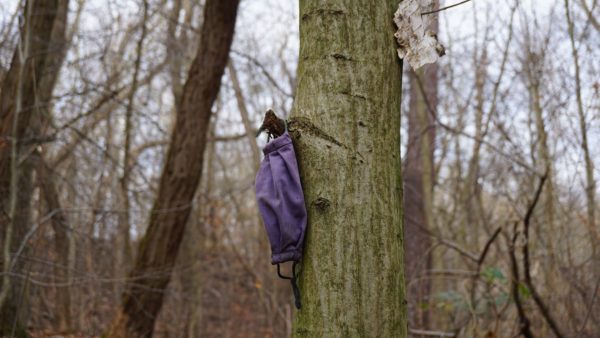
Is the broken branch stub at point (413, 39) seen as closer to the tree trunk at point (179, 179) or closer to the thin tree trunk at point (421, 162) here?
the tree trunk at point (179, 179)

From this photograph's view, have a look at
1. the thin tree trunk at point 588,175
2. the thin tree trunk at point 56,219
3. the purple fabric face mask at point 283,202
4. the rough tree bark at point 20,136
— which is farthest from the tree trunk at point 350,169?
the thin tree trunk at point 56,219

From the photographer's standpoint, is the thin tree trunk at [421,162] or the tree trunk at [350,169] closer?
the tree trunk at [350,169]

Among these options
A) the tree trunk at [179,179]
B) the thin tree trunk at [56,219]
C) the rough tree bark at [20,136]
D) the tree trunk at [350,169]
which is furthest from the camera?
the tree trunk at [179,179]

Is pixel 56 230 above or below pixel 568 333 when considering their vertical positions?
above

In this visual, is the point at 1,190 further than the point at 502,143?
No

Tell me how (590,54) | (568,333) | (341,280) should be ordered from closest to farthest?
1. (341,280)
2. (568,333)
3. (590,54)

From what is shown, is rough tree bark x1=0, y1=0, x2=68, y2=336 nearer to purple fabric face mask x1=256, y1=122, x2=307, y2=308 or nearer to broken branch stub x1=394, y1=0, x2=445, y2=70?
purple fabric face mask x1=256, y1=122, x2=307, y2=308

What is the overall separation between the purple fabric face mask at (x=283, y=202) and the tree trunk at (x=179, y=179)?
15.1 ft

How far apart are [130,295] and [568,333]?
169 inches

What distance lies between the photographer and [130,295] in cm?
639

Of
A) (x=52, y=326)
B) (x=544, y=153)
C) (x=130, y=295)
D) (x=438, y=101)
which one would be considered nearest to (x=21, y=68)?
(x=130, y=295)

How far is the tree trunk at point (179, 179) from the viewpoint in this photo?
6.43 meters

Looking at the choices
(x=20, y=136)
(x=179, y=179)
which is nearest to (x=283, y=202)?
(x=20, y=136)

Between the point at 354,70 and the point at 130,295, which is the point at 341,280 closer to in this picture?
the point at 354,70
